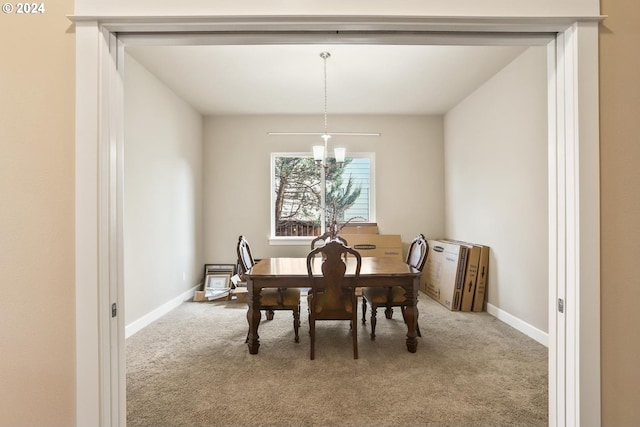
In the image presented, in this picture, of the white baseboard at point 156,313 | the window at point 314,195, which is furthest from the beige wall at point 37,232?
the window at point 314,195

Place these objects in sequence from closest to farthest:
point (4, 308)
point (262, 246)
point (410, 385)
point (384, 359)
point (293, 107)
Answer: point (4, 308)
point (410, 385)
point (384, 359)
point (293, 107)
point (262, 246)

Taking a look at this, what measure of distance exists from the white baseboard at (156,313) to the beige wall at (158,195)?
0.12 feet

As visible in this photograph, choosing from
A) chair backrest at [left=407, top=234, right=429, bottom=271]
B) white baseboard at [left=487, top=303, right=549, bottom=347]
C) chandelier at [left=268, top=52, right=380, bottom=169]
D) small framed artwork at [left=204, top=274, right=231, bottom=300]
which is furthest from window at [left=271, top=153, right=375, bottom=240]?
white baseboard at [left=487, top=303, right=549, bottom=347]

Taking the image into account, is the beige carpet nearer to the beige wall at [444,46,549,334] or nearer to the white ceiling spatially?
the beige wall at [444,46,549,334]

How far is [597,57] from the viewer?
120cm

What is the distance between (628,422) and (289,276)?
2.09 m

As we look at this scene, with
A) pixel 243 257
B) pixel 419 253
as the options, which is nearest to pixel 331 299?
pixel 243 257

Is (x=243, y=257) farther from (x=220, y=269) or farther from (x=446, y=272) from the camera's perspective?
(x=446, y=272)

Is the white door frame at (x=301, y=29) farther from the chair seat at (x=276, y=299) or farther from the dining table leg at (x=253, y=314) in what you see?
the chair seat at (x=276, y=299)

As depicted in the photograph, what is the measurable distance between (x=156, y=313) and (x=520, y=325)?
3.91 metres

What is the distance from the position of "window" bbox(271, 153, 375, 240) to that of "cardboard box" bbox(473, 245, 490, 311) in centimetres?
183

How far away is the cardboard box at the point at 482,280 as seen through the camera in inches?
156

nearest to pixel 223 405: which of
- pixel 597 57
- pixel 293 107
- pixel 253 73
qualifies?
pixel 597 57

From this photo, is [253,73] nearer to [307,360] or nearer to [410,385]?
[307,360]
